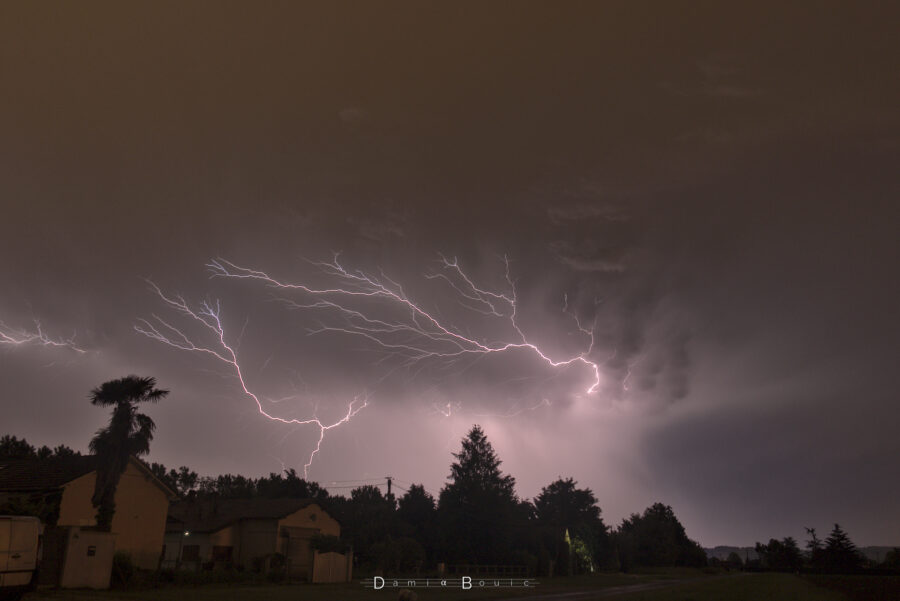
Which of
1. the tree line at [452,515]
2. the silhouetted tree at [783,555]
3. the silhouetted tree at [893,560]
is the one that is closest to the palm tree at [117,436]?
the tree line at [452,515]

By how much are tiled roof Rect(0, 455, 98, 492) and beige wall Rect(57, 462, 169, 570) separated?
28.2 inches

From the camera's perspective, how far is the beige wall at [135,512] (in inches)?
1032

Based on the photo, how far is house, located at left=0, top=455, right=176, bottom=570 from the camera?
81.7ft

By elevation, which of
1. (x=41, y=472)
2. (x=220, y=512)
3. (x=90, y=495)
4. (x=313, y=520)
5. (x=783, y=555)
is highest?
(x=41, y=472)

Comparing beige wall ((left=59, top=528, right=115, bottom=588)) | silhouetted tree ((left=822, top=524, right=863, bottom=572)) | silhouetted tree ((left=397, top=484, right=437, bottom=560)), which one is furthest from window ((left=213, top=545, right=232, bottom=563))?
silhouetted tree ((left=822, top=524, right=863, bottom=572))

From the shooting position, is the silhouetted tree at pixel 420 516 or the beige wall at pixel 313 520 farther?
the silhouetted tree at pixel 420 516

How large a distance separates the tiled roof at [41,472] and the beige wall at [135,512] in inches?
28.2

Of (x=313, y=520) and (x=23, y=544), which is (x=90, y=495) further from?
(x=313, y=520)

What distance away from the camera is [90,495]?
26.5 m

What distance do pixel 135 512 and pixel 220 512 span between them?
14.6 metres

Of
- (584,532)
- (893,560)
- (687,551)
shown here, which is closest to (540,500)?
(687,551)

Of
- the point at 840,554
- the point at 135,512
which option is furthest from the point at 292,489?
the point at 840,554

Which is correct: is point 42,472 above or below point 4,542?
above

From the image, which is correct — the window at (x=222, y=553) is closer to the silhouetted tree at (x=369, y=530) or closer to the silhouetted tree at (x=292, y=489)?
the silhouetted tree at (x=369, y=530)
